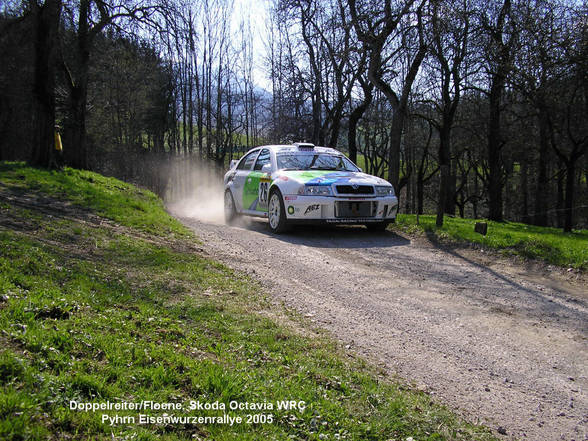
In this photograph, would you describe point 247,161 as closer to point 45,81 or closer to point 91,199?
point 91,199

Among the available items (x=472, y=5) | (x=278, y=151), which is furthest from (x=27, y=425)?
(x=472, y=5)

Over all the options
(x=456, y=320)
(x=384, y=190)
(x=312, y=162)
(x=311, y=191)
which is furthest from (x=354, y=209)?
(x=456, y=320)

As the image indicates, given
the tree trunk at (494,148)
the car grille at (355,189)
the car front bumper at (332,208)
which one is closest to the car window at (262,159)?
the car front bumper at (332,208)

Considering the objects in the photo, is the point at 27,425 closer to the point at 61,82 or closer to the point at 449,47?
the point at 449,47

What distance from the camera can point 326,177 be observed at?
375 inches

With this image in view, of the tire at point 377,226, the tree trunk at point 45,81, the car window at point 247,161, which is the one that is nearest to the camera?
the tire at point 377,226

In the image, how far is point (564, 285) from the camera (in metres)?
6.32

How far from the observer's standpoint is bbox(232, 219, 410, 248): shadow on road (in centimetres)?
870

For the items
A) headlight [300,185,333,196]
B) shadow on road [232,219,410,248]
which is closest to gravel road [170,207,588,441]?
shadow on road [232,219,410,248]

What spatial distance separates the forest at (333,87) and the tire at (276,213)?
3730mm

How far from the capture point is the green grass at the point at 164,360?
237 cm

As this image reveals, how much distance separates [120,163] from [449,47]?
24775 millimetres

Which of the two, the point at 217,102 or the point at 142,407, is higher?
the point at 217,102

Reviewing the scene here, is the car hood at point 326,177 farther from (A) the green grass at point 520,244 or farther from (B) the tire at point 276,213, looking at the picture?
(A) the green grass at point 520,244
